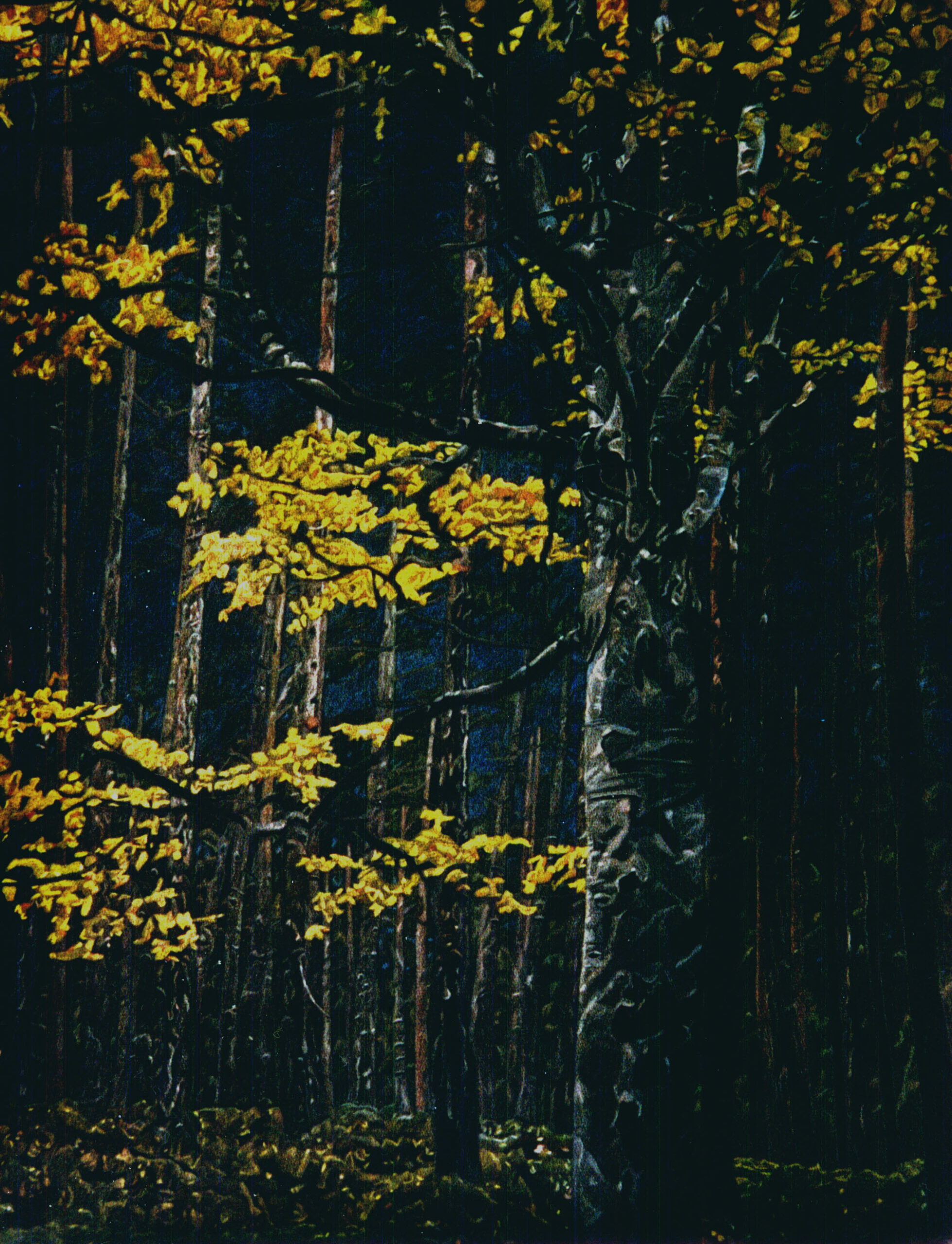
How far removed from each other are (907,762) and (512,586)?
7.54 feet

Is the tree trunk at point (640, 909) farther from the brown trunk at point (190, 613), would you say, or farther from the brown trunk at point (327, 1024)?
the brown trunk at point (190, 613)

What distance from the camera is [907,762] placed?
174 inches

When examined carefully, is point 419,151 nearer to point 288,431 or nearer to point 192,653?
point 288,431

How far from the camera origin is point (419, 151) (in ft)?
16.8

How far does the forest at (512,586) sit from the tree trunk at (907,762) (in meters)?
0.02

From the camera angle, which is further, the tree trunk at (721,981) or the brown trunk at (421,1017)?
the brown trunk at (421,1017)

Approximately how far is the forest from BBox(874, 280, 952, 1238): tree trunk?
0.07 ft

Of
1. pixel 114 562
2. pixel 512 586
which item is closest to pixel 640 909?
pixel 512 586

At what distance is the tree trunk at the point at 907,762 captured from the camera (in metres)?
4.11

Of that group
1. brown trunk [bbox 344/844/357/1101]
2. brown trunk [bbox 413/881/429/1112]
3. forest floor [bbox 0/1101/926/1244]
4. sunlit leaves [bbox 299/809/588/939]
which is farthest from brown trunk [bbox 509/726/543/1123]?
brown trunk [bbox 344/844/357/1101]

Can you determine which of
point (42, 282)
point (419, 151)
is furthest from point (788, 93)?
point (42, 282)

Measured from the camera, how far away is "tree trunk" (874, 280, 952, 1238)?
411 centimetres

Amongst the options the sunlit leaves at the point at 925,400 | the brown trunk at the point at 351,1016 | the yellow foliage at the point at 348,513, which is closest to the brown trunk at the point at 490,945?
the brown trunk at the point at 351,1016

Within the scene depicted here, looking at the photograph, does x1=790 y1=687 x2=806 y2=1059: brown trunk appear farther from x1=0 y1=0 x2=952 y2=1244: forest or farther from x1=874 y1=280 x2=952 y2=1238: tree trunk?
x1=874 y1=280 x2=952 y2=1238: tree trunk
